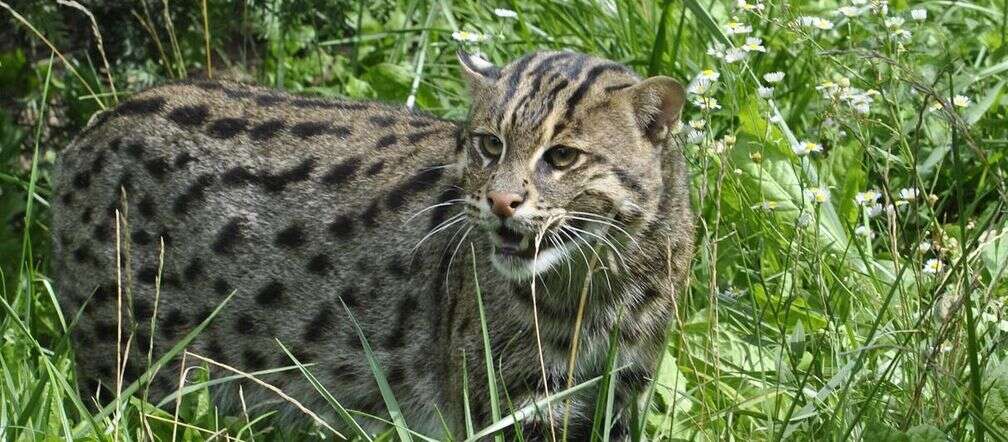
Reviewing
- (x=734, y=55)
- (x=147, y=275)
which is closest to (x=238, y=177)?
(x=147, y=275)

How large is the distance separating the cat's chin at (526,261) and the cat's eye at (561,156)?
27cm

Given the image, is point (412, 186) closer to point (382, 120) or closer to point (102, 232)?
point (382, 120)

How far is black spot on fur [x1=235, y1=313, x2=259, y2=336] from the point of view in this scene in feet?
20.4

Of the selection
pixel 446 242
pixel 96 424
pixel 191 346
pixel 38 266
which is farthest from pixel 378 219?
pixel 38 266

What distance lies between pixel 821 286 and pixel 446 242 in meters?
1.40

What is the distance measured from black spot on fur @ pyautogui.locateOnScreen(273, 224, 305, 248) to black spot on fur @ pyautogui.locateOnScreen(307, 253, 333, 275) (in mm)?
87

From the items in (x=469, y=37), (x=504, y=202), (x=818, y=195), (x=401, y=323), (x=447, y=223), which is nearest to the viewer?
(x=504, y=202)

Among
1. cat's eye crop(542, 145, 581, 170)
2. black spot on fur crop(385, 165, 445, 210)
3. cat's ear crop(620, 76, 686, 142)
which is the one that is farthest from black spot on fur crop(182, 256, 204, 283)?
cat's ear crop(620, 76, 686, 142)

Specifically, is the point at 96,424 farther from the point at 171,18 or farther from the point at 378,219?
the point at 171,18

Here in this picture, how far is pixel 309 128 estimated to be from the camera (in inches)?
244

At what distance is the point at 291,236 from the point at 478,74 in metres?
1.19

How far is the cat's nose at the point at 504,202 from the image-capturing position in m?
4.87

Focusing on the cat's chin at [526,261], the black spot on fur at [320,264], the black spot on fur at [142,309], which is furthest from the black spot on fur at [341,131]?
the cat's chin at [526,261]

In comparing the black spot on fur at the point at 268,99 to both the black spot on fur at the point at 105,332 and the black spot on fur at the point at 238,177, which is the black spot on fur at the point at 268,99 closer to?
the black spot on fur at the point at 238,177
